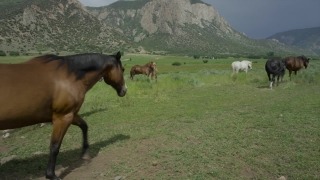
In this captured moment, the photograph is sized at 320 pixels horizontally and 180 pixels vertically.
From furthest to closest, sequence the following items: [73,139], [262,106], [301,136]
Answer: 1. [262,106]
2. [73,139]
3. [301,136]

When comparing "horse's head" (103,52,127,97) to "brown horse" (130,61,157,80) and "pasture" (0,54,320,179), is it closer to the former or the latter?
"pasture" (0,54,320,179)

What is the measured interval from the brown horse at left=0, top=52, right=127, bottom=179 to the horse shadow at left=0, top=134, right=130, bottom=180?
92 cm

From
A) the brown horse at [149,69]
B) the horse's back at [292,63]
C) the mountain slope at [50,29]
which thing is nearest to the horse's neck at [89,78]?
the horse's back at [292,63]

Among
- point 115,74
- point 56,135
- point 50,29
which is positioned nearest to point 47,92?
point 56,135

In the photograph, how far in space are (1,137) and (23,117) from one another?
689 cm

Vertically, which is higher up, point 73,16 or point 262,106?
point 73,16

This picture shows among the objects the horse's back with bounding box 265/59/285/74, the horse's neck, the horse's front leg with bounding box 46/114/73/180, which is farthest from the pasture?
the horse's back with bounding box 265/59/285/74

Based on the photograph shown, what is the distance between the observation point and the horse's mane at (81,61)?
7438 mm

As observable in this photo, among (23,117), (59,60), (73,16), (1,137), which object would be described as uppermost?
(73,16)

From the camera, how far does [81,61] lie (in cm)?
773

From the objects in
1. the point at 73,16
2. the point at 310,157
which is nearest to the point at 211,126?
the point at 310,157

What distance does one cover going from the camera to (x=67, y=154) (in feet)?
30.2

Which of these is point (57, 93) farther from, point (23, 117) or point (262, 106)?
point (262, 106)

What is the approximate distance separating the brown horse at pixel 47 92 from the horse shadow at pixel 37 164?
92 centimetres
